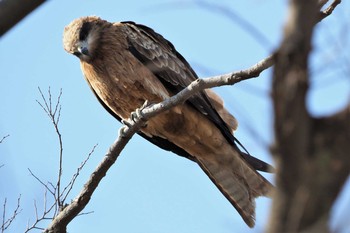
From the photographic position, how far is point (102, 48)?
6.76 meters

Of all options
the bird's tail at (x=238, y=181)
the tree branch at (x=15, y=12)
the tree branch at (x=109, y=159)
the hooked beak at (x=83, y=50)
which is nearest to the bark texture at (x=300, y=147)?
the tree branch at (x=15, y=12)

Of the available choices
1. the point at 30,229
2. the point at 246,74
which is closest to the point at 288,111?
the point at 246,74

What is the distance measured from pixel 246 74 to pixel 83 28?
8.69 feet

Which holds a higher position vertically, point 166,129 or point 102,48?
point 102,48

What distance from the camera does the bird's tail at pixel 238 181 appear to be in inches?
263

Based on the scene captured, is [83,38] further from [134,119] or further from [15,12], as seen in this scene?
[15,12]

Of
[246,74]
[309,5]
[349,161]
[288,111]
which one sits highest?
[246,74]

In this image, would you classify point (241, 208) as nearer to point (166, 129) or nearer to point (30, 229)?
point (166, 129)

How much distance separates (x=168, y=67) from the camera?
23.1 feet

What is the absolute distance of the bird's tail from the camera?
6.67 m

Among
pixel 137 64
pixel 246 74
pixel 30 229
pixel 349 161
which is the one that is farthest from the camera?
pixel 137 64

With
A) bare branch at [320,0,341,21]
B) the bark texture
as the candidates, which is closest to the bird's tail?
bare branch at [320,0,341,21]

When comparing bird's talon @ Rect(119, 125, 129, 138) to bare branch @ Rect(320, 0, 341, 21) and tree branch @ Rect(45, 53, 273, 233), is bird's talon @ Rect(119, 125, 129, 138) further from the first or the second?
bare branch @ Rect(320, 0, 341, 21)

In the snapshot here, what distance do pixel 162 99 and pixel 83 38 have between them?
101 cm
